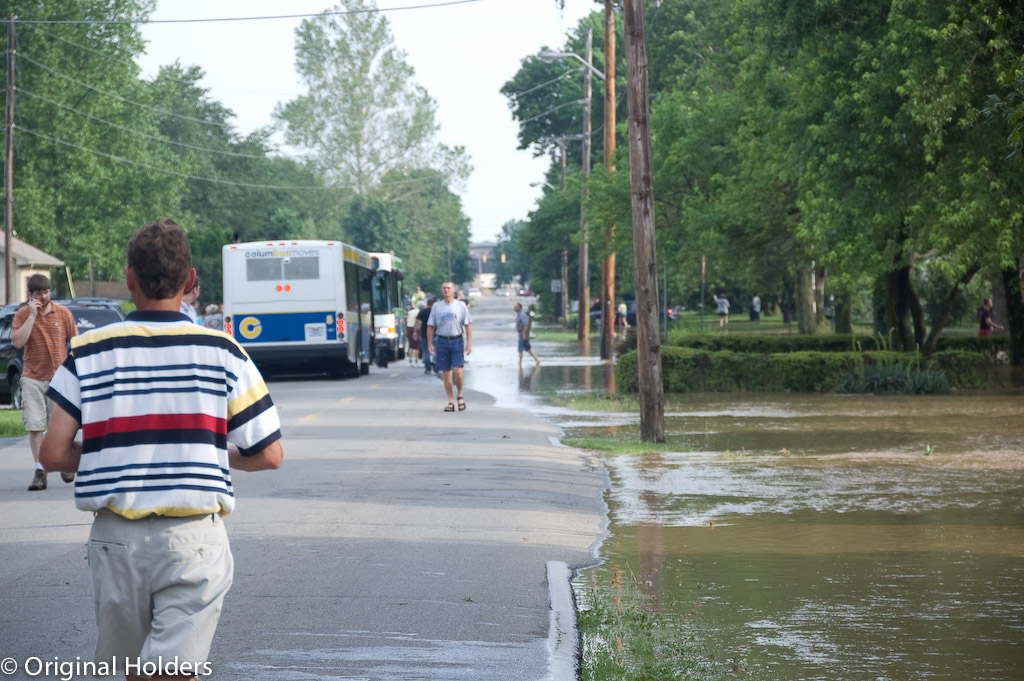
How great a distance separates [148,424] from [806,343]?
27513 mm

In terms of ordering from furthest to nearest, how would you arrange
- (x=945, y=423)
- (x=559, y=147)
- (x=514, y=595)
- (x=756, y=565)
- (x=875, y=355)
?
(x=559, y=147) < (x=875, y=355) < (x=945, y=423) < (x=756, y=565) < (x=514, y=595)

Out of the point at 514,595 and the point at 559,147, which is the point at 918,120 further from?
the point at 559,147

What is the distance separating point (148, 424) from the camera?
12.8 ft

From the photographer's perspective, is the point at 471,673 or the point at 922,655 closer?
the point at 471,673

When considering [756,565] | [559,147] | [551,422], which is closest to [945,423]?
[551,422]

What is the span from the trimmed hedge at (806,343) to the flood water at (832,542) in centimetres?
992

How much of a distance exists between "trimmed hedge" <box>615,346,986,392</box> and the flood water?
5.87 metres

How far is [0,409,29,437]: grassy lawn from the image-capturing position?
17.1 meters

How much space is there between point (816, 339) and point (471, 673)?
85.1 ft

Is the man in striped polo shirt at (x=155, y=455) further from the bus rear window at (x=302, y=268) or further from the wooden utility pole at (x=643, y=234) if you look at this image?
the bus rear window at (x=302, y=268)

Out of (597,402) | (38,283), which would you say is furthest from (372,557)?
(597,402)

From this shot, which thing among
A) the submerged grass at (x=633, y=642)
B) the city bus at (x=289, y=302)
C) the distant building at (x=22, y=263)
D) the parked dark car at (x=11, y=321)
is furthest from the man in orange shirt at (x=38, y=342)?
the distant building at (x=22, y=263)

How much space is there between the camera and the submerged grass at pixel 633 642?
5.77 m

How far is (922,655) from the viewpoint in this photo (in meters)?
6.15
